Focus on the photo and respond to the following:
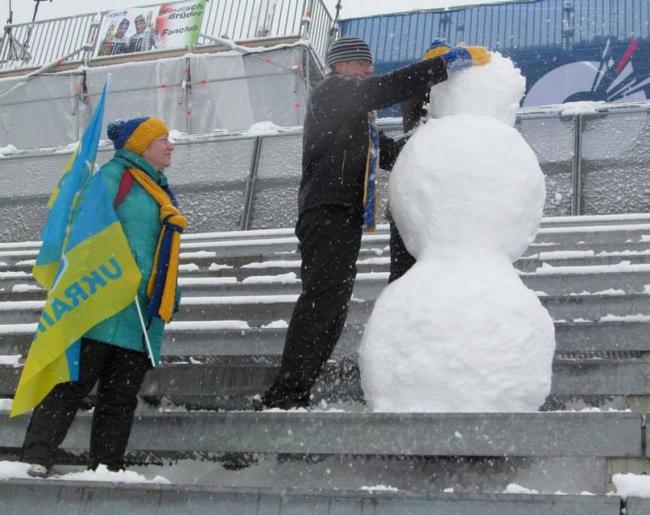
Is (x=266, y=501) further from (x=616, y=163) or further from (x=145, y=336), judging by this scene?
(x=616, y=163)

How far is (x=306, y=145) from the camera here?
159 inches

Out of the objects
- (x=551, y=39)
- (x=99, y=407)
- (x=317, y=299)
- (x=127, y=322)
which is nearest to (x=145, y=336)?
(x=127, y=322)

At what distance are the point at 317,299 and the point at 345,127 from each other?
64 cm

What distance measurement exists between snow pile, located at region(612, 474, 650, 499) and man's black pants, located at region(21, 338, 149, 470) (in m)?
1.50

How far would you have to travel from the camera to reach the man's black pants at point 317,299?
3680 mm

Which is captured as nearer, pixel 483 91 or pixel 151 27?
pixel 483 91

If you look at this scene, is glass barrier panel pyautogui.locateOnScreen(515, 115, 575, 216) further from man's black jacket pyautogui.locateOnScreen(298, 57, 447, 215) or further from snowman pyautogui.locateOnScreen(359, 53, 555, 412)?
man's black jacket pyautogui.locateOnScreen(298, 57, 447, 215)

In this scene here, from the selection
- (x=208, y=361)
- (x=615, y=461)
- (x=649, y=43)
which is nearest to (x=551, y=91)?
(x=649, y=43)

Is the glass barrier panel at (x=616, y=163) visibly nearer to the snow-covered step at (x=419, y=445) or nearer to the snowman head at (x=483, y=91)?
the snowman head at (x=483, y=91)

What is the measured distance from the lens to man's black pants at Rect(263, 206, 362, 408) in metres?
3.68

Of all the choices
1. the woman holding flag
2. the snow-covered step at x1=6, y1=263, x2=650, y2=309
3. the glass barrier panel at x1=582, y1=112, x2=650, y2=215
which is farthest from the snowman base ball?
the glass barrier panel at x1=582, y1=112, x2=650, y2=215

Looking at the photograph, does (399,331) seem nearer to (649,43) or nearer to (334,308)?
(334,308)

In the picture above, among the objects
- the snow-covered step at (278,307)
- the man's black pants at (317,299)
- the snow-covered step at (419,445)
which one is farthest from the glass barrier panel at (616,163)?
the snow-covered step at (419,445)

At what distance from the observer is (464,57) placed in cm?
392
